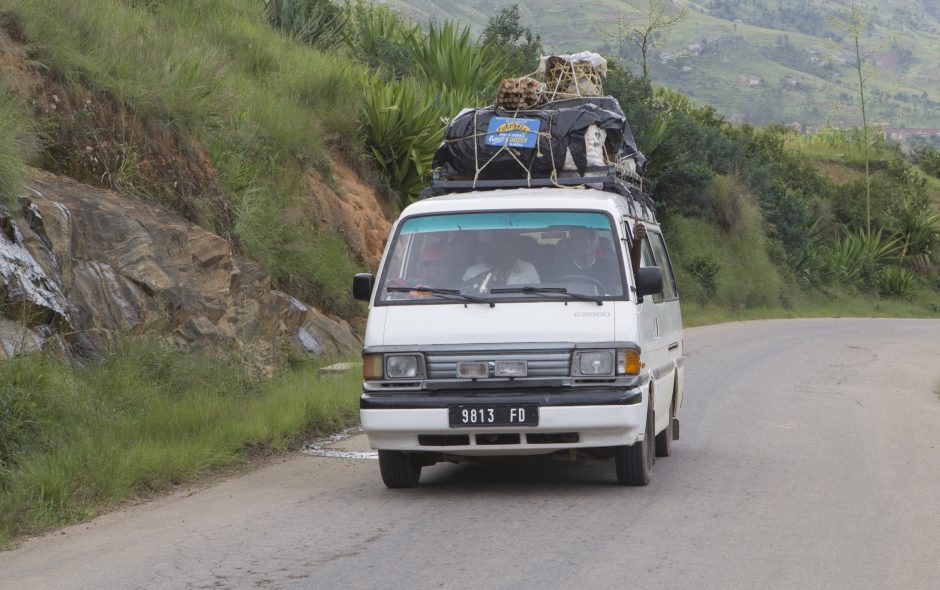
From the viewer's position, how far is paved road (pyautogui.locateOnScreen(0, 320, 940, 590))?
6.58 meters

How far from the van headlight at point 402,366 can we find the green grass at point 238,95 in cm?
689

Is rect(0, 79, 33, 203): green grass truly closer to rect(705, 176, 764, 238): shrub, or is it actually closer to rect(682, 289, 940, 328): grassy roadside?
rect(682, 289, 940, 328): grassy roadside

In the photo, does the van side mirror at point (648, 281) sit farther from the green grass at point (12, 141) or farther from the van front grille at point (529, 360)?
the green grass at point (12, 141)

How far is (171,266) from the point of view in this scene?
511 inches

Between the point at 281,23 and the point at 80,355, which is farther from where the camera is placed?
the point at 281,23

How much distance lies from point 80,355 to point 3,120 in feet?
7.86

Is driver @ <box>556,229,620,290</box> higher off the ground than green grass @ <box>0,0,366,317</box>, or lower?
lower

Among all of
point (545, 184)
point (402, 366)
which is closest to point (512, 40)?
point (545, 184)

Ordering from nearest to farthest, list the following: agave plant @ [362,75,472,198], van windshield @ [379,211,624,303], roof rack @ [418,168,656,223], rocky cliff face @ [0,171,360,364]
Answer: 1. van windshield @ [379,211,624,303]
2. roof rack @ [418,168,656,223]
3. rocky cliff face @ [0,171,360,364]
4. agave plant @ [362,75,472,198]

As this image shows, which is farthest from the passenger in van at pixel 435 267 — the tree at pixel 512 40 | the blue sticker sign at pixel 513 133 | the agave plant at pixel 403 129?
the tree at pixel 512 40

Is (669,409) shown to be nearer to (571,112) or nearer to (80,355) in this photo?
(571,112)

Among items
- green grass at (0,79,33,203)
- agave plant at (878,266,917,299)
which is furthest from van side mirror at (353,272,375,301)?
agave plant at (878,266,917,299)

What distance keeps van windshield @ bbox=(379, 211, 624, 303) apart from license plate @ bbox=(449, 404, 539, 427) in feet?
3.07

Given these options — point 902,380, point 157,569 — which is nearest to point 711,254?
point 902,380
